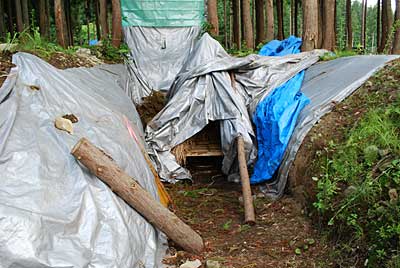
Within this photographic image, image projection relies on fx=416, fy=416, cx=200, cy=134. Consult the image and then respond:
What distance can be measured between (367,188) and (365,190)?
0.02 metres

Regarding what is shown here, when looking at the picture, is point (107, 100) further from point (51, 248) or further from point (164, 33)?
point (164, 33)

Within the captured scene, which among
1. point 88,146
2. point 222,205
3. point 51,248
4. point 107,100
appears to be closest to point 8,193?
point 51,248

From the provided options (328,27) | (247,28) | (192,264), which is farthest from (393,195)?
(247,28)

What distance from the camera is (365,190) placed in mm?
3479

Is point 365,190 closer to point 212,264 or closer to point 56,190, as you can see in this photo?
point 212,264

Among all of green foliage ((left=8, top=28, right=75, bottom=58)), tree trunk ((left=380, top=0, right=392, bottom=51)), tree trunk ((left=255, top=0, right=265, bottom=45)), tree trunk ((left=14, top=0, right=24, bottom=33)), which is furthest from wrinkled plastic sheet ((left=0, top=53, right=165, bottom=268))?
tree trunk ((left=14, top=0, right=24, bottom=33))

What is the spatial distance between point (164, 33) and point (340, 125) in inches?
237

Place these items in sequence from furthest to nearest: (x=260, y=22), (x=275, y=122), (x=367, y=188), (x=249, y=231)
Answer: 1. (x=260, y=22)
2. (x=275, y=122)
3. (x=249, y=231)
4. (x=367, y=188)

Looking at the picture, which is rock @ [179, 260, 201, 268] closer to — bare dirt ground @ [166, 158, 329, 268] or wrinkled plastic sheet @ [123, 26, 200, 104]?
bare dirt ground @ [166, 158, 329, 268]

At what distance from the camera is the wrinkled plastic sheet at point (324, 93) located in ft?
17.4

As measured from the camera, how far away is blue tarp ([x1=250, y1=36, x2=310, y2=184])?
5656 millimetres

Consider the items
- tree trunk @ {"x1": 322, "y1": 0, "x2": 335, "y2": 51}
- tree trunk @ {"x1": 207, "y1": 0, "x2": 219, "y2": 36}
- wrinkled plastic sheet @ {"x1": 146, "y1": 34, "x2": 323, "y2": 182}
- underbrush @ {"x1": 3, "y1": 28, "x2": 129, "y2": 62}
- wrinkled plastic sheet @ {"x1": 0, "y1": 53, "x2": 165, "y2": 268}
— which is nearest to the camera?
wrinkled plastic sheet @ {"x1": 0, "y1": 53, "x2": 165, "y2": 268}

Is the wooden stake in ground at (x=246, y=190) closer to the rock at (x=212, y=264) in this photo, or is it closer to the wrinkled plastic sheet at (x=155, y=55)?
the rock at (x=212, y=264)

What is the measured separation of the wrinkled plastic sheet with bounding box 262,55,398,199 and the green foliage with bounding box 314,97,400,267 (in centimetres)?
84
